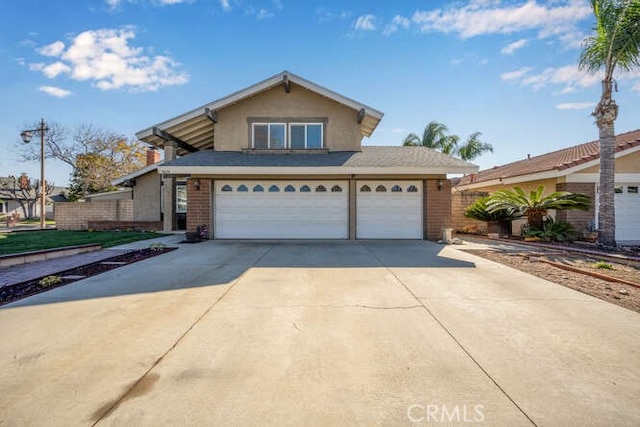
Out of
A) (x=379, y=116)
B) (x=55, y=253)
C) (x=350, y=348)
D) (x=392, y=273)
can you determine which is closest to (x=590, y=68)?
(x=379, y=116)

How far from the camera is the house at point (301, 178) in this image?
12.4m

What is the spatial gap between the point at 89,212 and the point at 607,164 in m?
24.1

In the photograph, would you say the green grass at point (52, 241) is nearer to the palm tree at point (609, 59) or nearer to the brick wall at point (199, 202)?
the brick wall at point (199, 202)

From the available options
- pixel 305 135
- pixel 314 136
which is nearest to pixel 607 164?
→ pixel 314 136

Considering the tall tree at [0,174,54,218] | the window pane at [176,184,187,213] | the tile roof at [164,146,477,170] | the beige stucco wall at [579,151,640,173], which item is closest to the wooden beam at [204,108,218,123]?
the tile roof at [164,146,477,170]

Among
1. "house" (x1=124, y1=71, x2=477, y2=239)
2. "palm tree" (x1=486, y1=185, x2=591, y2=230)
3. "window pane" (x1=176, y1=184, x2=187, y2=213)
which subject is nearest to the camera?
"palm tree" (x1=486, y1=185, x2=591, y2=230)

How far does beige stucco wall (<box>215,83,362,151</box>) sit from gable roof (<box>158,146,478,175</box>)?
116 centimetres

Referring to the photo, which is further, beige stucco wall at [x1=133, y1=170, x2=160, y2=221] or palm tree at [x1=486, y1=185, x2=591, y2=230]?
beige stucco wall at [x1=133, y1=170, x2=160, y2=221]

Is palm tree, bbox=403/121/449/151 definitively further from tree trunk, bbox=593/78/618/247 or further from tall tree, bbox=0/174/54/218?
tall tree, bbox=0/174/54/218

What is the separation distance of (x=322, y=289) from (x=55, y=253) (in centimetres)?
849

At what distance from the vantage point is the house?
12406 millimetres

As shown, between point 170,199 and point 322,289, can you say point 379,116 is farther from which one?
point 170,199

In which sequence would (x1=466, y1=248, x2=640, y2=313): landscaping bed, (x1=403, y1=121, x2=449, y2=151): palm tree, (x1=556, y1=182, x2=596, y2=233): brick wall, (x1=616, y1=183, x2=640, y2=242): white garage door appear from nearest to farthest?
1. (x1=466, y1=248, x2=640, y2=313): landscaping bed
2. (x1=556, y1=182, x2=596, y2=233): brick wall
3. (x1=616, y1=183, x2=640, y2=242): white garage door
4. (x1=403, y1=121, x2=449, y2=151): palm tree

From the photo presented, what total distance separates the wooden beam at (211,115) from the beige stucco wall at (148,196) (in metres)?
6.34
